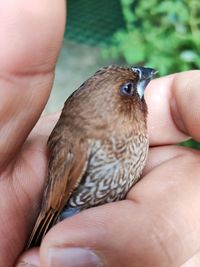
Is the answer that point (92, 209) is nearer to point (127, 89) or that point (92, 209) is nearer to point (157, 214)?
point (157, 214)

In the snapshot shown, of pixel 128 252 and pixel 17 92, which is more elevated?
pixel 17 92

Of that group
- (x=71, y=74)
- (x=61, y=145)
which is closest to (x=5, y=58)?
(x=61, y=145)

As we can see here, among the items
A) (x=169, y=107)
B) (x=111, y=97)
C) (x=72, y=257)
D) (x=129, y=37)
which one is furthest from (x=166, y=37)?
(x=72, y=257)

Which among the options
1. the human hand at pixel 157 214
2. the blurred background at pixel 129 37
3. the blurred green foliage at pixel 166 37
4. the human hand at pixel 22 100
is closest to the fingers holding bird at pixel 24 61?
the human hand at pixel 22 100

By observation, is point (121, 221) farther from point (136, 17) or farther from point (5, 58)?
point (136, 17)

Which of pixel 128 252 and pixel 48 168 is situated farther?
pixel 48 168

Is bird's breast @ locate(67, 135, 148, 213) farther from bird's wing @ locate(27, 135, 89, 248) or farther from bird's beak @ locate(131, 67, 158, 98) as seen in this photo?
bird's beak @ locate(131, 67, 158, 98)

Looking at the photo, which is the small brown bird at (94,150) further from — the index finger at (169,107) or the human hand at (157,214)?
the index finger at (169,107)

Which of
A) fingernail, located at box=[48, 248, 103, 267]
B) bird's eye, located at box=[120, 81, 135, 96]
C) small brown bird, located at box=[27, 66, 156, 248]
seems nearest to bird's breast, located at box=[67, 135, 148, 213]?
small brown bird, located at box=[27, 66, 156, 248]
